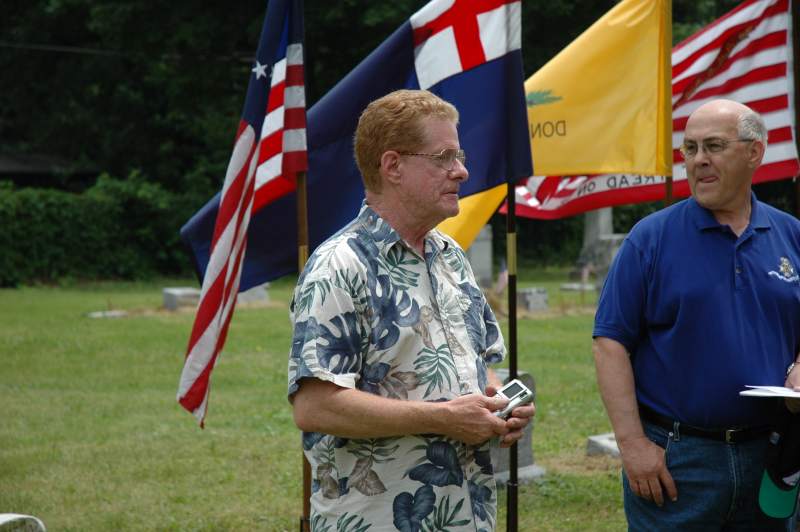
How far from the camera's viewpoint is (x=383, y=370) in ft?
10.0

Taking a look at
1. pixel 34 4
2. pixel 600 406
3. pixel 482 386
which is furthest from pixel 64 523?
pixel 34 4

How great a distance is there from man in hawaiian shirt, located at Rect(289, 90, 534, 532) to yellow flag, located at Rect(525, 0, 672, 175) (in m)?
3.50

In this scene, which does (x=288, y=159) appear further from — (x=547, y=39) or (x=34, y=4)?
(x=34, y=4)

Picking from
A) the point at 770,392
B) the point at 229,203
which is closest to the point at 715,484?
the point at 770,392

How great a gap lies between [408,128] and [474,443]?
0.91 meters

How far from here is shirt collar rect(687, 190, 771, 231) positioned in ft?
12.0

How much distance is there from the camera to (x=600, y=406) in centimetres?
1077

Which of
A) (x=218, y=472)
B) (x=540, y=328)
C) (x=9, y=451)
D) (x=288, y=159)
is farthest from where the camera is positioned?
(x=540, y=328)

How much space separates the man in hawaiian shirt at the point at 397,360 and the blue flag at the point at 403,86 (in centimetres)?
230

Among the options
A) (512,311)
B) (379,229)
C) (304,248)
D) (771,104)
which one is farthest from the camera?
(771,104)

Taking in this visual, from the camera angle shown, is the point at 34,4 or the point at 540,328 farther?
the point at 34,4

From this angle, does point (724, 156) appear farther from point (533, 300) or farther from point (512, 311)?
point (533, 300)

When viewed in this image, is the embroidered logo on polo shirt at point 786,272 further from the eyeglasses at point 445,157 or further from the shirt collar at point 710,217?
the eyeglasses at point 445,157

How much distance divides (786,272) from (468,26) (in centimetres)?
252
